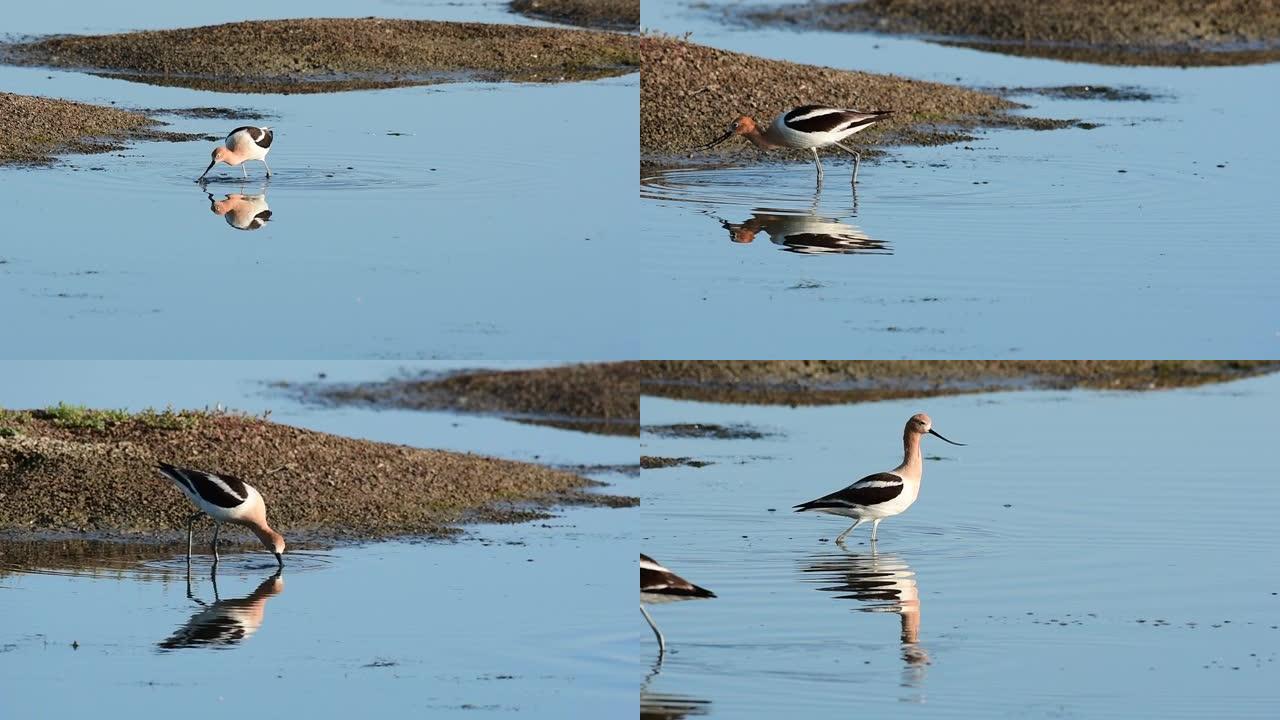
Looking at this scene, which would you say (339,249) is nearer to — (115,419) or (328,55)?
(115,419)

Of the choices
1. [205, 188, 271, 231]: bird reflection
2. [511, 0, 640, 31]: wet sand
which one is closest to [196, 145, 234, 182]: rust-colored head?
[205, 188, 271, 231]: bird reflection

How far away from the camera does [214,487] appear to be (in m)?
11.5

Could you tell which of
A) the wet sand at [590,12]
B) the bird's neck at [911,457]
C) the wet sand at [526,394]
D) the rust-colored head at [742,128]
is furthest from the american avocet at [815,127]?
the wet sand at [590,12]

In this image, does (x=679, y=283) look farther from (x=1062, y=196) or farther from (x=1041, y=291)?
(x=1062, y=196)

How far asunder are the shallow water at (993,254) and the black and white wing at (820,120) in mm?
511

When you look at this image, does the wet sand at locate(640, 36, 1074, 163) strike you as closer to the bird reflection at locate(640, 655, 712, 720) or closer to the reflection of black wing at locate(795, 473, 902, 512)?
the reflection of black wing at locate(795, 473, 902, 512)

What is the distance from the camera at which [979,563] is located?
1135 centimetres

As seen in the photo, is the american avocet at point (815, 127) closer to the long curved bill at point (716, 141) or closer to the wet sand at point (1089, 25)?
the long curved bill at point (716, 141)

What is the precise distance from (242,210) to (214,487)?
407 centimetres

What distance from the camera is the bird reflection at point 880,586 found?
8.98m

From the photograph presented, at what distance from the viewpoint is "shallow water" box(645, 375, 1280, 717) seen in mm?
8242

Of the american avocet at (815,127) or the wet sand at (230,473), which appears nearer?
the wet sand at (230,473)

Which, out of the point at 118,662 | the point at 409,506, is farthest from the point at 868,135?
A: the point at 118,662

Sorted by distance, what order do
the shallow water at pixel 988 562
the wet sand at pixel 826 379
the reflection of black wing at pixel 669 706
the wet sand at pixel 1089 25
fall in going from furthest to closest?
1. the wet sand at pixel 1089 25
2. the wet sand at pixel 826 379
3. the shallow water at pixel 988 562
4. the reflection of black wing at pixel 669 706
